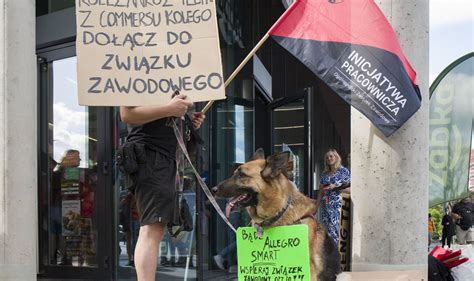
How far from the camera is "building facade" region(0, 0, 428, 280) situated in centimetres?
374

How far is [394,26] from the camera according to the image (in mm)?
3732

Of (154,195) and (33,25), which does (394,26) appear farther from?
(33,25)

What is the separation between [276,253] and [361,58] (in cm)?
126

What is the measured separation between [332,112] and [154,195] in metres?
12.3

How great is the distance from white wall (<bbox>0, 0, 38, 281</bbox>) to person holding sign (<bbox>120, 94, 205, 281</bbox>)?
1.73 m

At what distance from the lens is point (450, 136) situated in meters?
4.56

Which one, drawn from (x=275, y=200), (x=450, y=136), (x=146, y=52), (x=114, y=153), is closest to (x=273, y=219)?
(x=275, y=200)

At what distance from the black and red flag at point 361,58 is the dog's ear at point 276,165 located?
0.53 m

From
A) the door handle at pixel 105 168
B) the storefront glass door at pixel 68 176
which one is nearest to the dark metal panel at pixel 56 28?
the storefront glass door at pixel 68 176

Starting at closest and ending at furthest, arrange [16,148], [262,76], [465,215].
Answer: [16,148] < [262,76] < [465,215]

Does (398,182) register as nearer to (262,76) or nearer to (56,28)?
(56,28)

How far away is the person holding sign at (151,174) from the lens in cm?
340

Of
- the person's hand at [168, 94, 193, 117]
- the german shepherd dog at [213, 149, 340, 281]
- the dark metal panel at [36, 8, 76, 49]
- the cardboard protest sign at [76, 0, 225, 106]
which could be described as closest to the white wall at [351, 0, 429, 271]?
the german shepherd dog at [213, 149, 340, 281]

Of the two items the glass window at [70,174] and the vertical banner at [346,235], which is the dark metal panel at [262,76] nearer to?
the glass window at [70,174]
